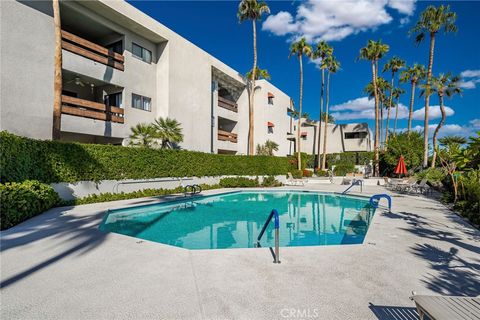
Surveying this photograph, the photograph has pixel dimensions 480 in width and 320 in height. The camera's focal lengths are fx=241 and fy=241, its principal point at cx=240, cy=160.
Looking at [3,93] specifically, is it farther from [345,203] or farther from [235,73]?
[235,73]

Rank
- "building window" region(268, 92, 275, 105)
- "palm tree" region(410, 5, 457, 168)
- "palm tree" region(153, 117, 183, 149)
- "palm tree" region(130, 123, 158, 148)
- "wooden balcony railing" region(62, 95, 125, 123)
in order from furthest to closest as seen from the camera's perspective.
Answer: "building window" region(268, 92, 275, 105)
"palm tree" region(410, 5, 457, 168)
"palm tree" region(153, 117, 183, 149)
"palm tree" region(130, 123, 158, 148)
"wooden balcony railing" region(62, 95, 125, 123)

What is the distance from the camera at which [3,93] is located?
11945 mm

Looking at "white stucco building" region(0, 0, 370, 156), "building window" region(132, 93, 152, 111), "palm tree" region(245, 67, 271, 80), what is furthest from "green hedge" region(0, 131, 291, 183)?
"palm tree" region(245, 67, 271, 80)

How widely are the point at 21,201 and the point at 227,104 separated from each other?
937 inches

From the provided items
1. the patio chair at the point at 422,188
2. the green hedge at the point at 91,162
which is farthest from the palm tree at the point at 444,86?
the green hedge at the point at 91,162

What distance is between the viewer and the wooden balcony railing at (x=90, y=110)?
14680 mm

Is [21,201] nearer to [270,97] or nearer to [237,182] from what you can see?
[237,182]

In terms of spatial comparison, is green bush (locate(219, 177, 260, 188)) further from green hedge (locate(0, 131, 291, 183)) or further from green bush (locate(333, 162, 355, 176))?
green bush (locate(333, 162, 355, 176))

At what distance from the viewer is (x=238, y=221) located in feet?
36.4

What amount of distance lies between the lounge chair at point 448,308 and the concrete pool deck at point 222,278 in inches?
31.7

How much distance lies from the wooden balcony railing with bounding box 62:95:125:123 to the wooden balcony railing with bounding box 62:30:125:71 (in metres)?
3.05

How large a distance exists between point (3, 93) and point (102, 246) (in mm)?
11469

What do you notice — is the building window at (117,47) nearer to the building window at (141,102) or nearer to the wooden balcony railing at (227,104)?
the building window at (141,102)

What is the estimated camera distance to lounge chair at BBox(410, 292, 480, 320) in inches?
96.4
